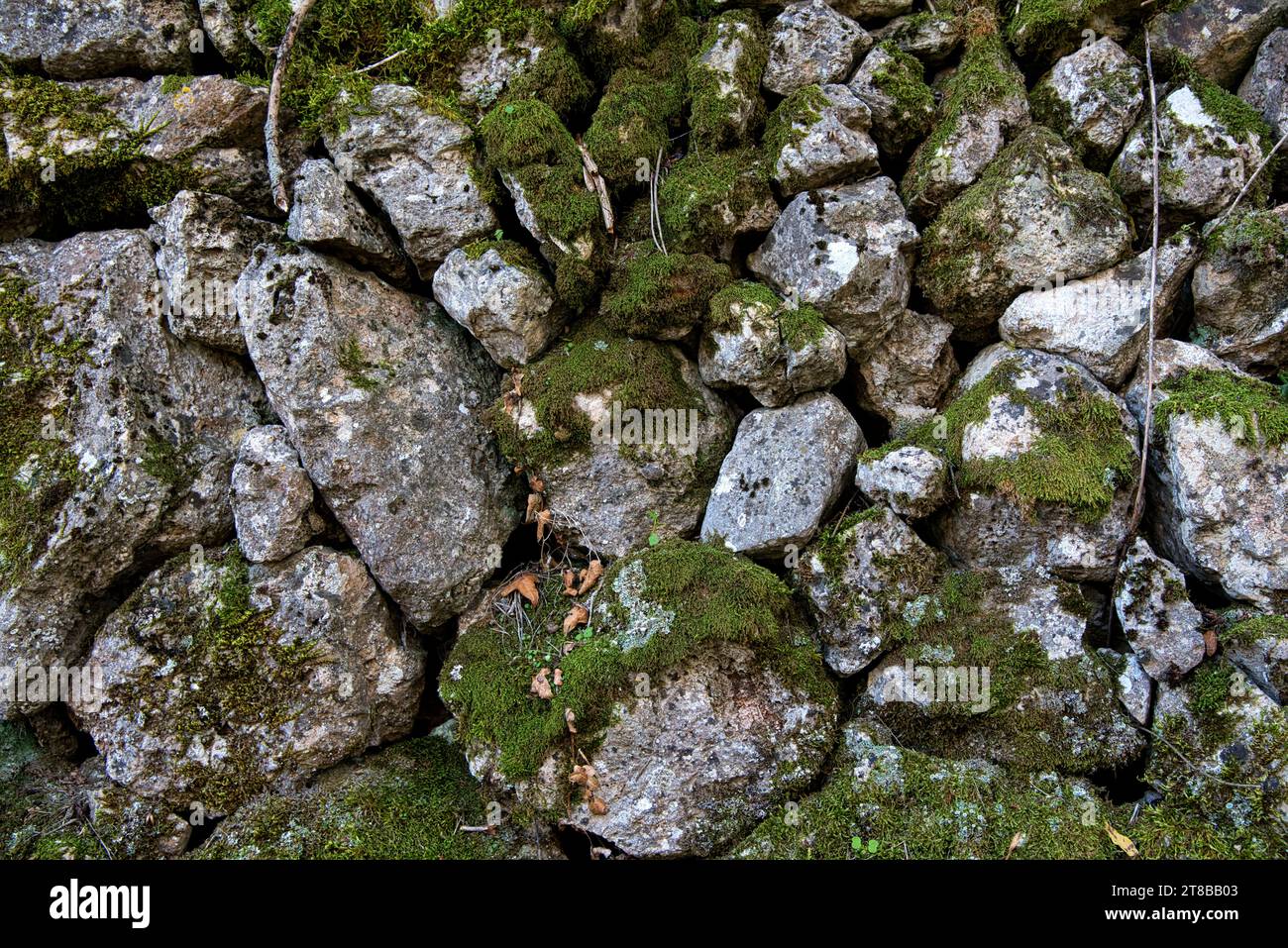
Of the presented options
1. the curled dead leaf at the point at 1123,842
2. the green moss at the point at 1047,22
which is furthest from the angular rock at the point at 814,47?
the curled dead leaf at the point at 1123,842

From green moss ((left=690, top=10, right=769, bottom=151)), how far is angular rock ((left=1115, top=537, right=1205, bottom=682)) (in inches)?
151

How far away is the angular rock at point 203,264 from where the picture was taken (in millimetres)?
5082

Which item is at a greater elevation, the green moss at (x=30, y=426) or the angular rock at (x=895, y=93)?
the angular rock at (x=895, y=93)

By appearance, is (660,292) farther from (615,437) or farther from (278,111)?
(278,111)

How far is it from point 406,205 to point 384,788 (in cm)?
400

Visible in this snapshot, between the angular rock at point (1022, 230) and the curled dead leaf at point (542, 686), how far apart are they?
372 centimetres

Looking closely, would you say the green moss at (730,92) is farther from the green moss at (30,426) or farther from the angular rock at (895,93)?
Answer: the green moss at (30,426)

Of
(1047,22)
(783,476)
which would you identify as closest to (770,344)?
(783,476)

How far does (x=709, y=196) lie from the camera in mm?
5059

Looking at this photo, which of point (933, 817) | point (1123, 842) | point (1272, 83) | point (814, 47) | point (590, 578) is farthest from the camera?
point (814, 47)

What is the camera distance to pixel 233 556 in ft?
16.3

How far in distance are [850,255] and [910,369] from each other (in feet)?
3.16

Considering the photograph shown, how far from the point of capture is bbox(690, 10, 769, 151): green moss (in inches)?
205

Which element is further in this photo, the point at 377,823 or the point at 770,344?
the point at 770,344
